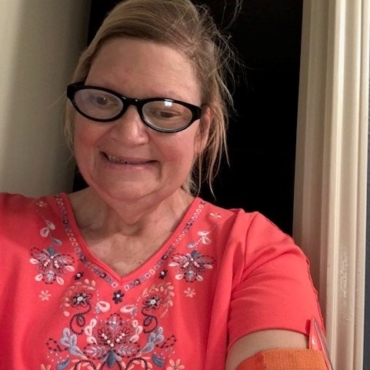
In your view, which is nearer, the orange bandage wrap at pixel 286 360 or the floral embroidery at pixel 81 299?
the orange bandage wrap at pixel 286 360

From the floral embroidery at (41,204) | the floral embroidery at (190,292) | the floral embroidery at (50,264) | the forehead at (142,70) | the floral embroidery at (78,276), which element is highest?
the forehead at (142,70)

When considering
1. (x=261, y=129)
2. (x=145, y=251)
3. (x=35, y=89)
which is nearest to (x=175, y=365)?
(x=145, y=251)

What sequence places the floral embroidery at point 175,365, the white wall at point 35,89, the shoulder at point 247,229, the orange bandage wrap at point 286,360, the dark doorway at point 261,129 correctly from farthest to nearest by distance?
the dark doorway at point 261,129 → the white wall at point 35,89 → the shoulder at point 247,229 → the floral embroidery at point 175,365 → the orange bandage wrap at point 286,360

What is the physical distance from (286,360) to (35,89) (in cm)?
83

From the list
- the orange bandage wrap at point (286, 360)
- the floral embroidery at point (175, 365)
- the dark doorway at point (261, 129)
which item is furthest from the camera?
the dark doorway at point (261, 129)

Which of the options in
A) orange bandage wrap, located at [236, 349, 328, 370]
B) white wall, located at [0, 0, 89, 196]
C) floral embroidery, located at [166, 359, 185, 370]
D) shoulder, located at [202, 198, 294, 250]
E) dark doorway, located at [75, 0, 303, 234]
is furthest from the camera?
dark doorway, located at [75, 0, 303, 234]

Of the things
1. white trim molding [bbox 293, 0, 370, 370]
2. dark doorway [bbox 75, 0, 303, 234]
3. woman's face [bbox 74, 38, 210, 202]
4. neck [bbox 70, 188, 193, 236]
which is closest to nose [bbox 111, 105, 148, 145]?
woman's face [bbox 74, 38, 210, 202]

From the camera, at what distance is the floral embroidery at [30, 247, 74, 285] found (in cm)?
87

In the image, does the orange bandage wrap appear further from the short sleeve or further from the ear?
the ear

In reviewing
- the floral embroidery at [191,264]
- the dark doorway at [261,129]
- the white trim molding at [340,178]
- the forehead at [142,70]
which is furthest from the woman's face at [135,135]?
the dark doorway at [261,129]

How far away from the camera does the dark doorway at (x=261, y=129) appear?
1.68 m

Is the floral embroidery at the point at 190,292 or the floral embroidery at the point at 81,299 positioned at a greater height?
the floral embroidery at the point at 190,292

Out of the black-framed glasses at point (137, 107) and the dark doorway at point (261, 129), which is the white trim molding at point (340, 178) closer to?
the black-framed glasses at point (137, 107)

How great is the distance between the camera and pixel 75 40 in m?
1.51
